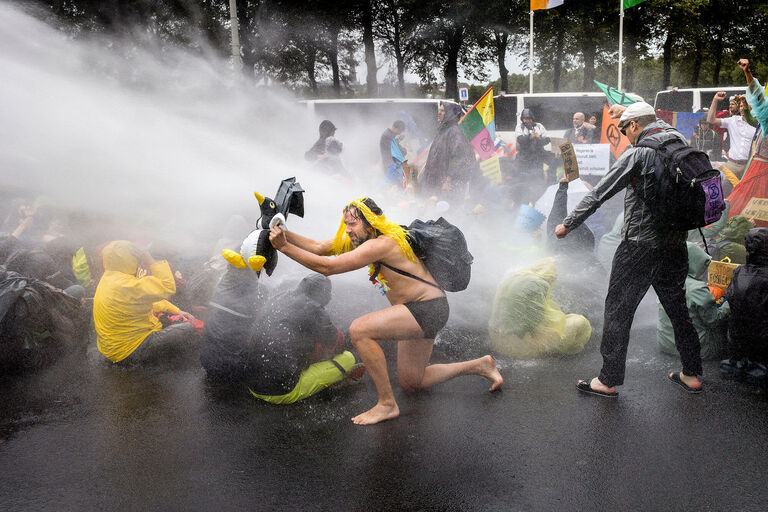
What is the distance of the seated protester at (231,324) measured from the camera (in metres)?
4.10

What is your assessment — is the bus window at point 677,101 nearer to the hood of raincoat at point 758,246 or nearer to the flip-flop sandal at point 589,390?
the hood of raincoat at point 758,246

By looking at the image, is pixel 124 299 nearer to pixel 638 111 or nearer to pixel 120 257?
pixel 120 257

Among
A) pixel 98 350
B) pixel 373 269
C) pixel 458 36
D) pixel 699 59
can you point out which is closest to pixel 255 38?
pixel 458 36

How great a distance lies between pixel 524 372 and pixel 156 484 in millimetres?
2625

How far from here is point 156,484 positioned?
3.08 m

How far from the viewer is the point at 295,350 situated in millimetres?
3869

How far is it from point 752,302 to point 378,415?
267cm

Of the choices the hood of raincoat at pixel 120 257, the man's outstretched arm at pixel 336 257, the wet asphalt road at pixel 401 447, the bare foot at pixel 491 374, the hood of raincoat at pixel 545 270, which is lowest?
the wet asphalt road at pixel 401 447

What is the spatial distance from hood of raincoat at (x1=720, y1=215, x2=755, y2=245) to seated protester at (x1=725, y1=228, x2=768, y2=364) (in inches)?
63.1

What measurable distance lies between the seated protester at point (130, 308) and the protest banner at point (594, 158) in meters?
5.53

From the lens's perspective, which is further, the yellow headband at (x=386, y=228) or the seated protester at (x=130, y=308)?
the seated protester at (x=130, y=308)

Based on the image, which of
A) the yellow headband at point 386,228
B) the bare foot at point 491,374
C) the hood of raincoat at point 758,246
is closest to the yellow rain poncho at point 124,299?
the yellow headband at point 386,228

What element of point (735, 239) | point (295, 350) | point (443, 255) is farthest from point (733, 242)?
point (295, 350)

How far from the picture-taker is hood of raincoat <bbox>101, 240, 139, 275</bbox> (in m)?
4.49
